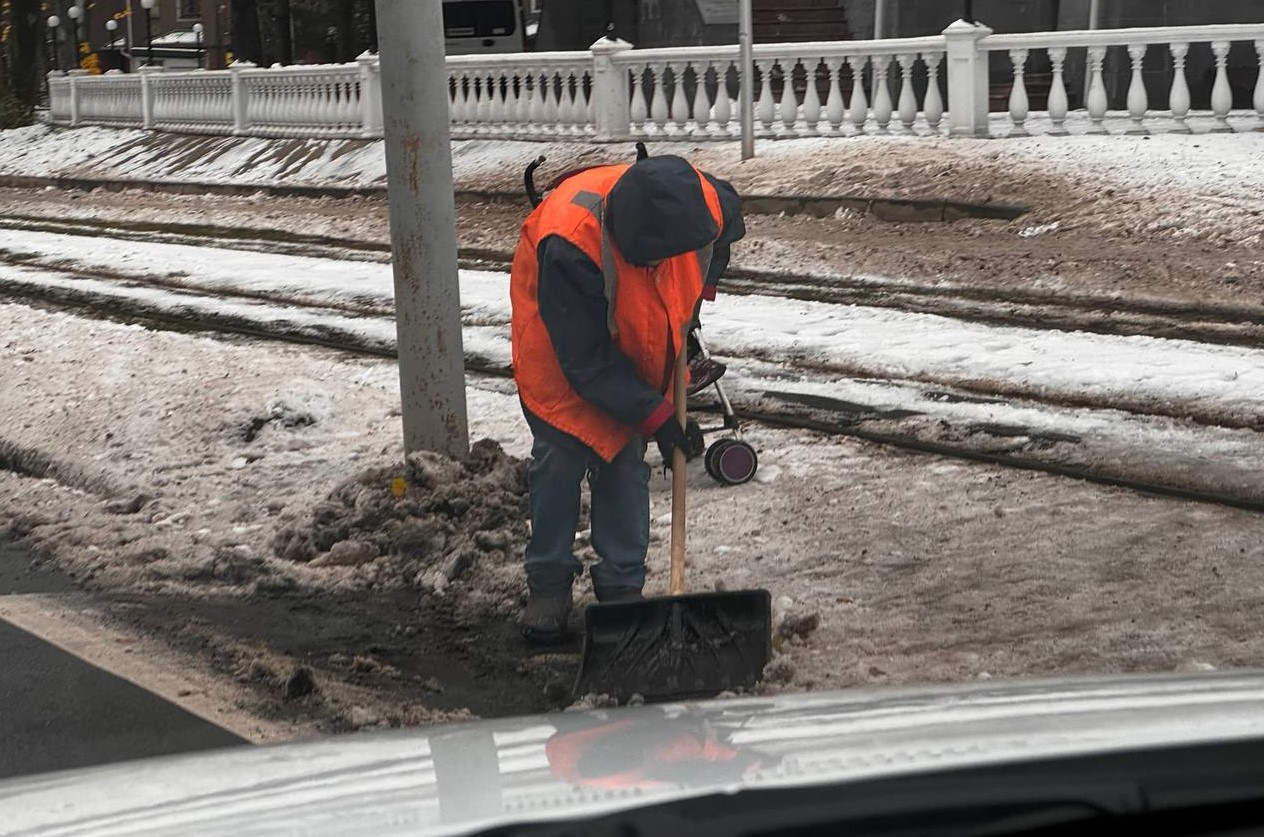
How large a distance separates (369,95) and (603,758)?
23.7 meters

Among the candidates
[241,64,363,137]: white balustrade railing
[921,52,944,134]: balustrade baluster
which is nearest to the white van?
[241,64,363,137]: white balustrade railing

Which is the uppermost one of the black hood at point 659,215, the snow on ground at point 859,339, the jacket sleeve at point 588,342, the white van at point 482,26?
the white van at point 482,26

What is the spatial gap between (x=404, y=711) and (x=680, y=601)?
0.85 metres

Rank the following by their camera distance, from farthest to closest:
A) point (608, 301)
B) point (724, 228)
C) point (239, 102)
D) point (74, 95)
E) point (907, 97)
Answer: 1. point (74, 95)
2. point (239, 102)
3. point (907, 97)
4. point (724, 228)
5. point (608, 301)

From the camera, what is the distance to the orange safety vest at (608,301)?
4.79 m

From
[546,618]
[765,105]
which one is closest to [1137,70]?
[765,105]

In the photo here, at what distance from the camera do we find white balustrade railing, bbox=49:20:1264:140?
53.6ft

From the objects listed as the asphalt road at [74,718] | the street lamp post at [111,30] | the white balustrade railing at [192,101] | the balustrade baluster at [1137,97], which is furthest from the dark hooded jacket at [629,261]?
the street lamp post at [111,30]

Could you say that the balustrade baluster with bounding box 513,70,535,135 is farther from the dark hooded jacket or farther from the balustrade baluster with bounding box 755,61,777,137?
the dark hooded jacket

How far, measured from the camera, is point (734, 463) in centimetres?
697

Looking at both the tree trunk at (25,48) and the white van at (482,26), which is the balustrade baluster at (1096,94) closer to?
the white van at (482,26)

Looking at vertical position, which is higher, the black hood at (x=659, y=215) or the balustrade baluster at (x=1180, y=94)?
the black hood at (x=659, y=215)

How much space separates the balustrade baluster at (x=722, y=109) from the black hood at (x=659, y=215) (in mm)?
15025

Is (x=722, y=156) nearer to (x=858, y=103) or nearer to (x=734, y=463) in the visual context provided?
(x=858, y=103)
